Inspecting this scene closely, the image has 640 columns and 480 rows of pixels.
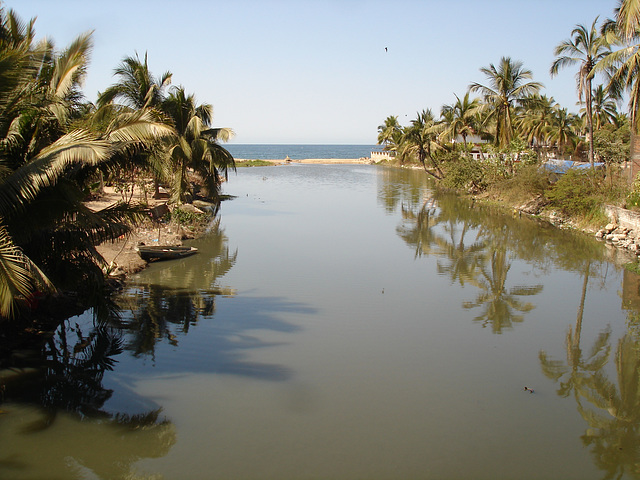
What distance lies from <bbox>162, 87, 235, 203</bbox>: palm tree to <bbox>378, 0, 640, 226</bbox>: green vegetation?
1625 centimetres

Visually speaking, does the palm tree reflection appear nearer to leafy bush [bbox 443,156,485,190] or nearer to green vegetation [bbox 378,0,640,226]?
green vegetation [bbox 378,0,640,226]

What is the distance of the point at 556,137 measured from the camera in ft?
141

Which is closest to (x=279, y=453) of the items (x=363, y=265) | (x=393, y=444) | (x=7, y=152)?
(x=393, y=444)

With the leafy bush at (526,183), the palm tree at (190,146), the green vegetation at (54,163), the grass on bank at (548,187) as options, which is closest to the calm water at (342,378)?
the green vegetation at (54,163)

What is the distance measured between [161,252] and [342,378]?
9628 mm

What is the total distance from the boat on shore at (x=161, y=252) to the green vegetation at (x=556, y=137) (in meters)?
14.9

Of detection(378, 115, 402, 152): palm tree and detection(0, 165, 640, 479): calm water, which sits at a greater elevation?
detection(378, 115, 402, 152): palm tree

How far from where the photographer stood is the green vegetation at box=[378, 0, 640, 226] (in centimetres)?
2047

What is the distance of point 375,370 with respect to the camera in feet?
30.8

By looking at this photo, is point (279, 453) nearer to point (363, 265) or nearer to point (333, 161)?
point (363, 265)

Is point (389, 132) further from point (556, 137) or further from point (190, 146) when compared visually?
point (190, 146)

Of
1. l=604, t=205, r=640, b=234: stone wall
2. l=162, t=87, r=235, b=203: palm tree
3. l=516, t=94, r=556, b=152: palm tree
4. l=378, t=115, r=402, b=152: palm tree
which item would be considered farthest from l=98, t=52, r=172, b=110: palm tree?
l=378, t=115, r=402, b=152: palm tree

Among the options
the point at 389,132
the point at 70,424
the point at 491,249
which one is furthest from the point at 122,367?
the point at 389,132

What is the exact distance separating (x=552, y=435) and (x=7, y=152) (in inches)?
356
